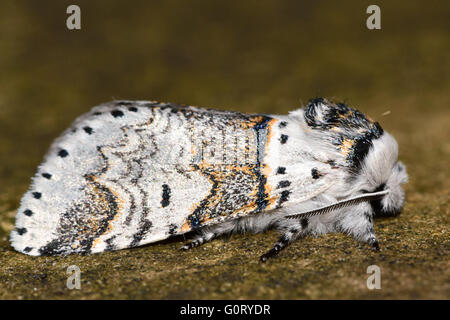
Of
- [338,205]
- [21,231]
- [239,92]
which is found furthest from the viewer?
[239,92]

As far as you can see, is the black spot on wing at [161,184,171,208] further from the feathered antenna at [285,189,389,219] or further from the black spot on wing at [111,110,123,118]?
the feathered antenna at [285,189,389,219]

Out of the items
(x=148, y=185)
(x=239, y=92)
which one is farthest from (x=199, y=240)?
(x=239, y=92)

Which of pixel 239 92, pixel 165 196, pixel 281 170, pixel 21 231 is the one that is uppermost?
pixel 239 92

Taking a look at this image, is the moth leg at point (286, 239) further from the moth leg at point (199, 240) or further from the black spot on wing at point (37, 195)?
the black spot on wing at point (37, 195)

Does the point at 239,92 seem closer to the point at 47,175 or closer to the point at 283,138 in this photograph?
the point at 283,138

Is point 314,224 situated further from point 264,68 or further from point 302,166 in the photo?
point 264,68

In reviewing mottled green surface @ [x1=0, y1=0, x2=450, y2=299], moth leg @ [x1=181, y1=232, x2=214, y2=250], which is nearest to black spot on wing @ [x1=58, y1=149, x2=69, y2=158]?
mottled green surface @ [x1=0, y1=0, x2=450, y2=299]
